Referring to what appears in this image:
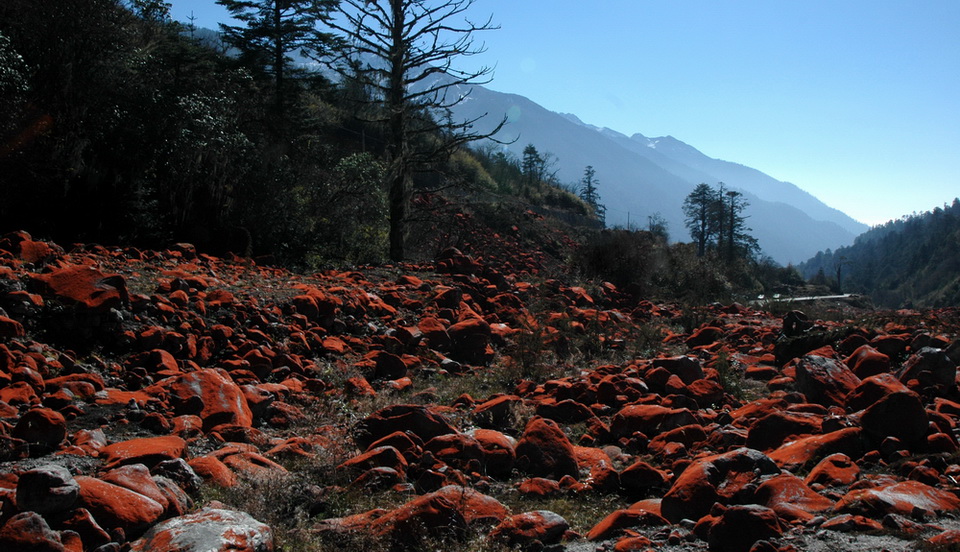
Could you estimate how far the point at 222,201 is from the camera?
1008 centimetres

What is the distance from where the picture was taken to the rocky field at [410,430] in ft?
8.35

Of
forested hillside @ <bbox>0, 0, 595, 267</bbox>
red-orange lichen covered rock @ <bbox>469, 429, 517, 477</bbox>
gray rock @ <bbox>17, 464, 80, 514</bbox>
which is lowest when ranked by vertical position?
red-orange lichen covered rock @ <bbox>469, 429, 517, 477</bbox>

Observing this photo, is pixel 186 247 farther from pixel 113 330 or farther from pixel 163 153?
pixel 113 330

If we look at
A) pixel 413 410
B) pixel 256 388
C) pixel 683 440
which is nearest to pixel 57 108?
pixel 256 388

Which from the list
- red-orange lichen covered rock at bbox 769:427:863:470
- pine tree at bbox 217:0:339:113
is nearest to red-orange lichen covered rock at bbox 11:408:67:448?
red-orange lichen covered rock at bbox 769:427:863:470

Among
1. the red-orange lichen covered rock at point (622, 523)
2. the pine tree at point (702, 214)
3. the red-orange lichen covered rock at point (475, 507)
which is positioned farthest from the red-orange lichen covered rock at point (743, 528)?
the pine tree at point (702, 214)

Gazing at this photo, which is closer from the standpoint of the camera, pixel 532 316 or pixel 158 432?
pixel 158 432

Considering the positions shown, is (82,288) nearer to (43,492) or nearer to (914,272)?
(43,492)

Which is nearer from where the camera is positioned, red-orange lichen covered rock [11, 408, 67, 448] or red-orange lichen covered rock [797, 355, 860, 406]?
red-orange lichen covered rock [11, 408, 67, 448]

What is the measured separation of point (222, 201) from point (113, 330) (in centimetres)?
546

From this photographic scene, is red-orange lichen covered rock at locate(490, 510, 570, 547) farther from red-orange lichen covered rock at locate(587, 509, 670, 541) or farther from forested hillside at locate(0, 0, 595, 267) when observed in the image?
forested hillside at locate(0, 0, 595, 267)

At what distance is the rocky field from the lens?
254cm

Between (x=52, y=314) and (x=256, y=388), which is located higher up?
(x=52, y=314)

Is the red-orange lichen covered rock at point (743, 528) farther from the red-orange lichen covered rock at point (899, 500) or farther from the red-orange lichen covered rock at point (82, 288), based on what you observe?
the red-orange lichen covered rock at point (82, 288)
